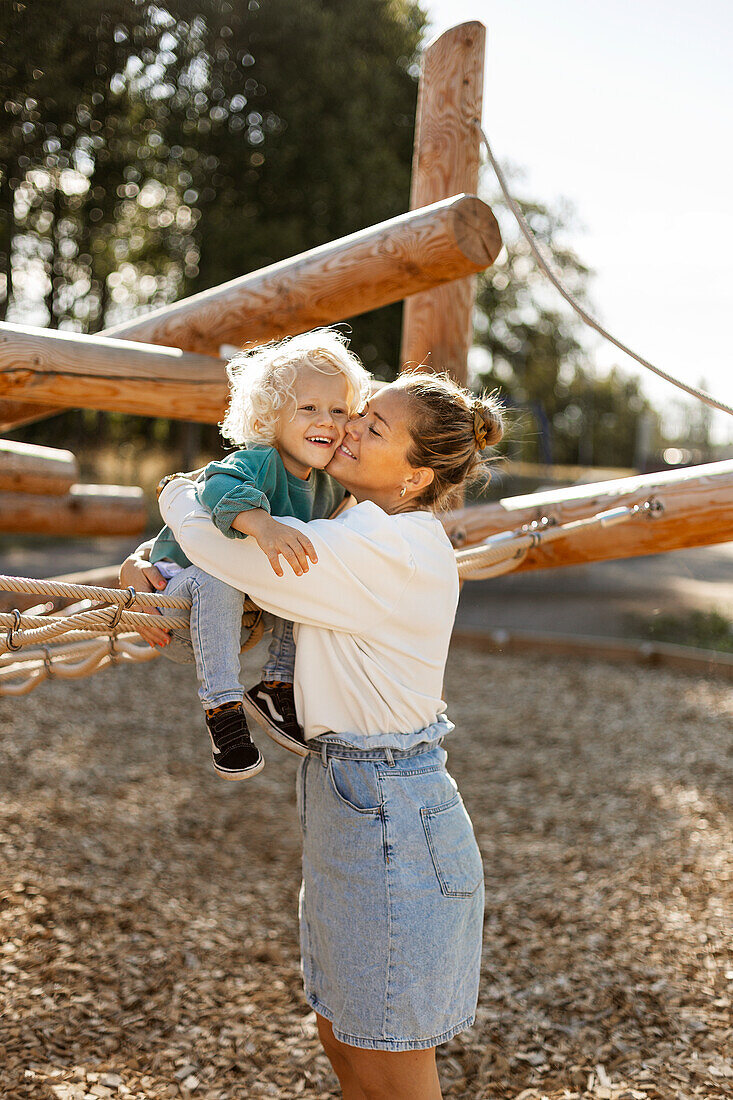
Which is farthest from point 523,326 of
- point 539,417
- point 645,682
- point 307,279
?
point 307,279

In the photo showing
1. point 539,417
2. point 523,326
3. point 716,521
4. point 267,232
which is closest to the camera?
point 716,521

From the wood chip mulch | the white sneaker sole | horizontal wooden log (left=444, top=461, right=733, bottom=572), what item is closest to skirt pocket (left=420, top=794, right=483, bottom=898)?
the white sneaker sole

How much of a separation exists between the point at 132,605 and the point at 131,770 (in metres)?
3.49

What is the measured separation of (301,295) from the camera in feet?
8.78

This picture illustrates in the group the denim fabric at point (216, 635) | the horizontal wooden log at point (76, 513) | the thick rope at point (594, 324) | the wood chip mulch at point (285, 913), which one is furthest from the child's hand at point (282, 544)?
the horizontal wooden log at point (76, 513)

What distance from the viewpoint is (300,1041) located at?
2623 mm

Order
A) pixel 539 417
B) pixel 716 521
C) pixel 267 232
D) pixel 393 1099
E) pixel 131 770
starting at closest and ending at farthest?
1. pixel 393 1099
2. pixel 716 521
3. pixel 131 770
4. pixel 539 417
5. pixel 267 232

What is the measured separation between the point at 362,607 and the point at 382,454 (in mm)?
296

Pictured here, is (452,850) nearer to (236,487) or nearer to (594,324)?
(236,487)

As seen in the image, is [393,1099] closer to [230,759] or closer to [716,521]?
[230,759]

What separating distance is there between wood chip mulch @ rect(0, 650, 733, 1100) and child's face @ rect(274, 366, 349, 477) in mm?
1758

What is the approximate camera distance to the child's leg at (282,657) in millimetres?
1681

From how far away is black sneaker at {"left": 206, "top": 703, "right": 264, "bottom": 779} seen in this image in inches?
63.5

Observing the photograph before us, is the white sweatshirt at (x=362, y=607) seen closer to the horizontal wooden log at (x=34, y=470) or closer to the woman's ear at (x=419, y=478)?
the woman's ear at (x=419, y=478)
